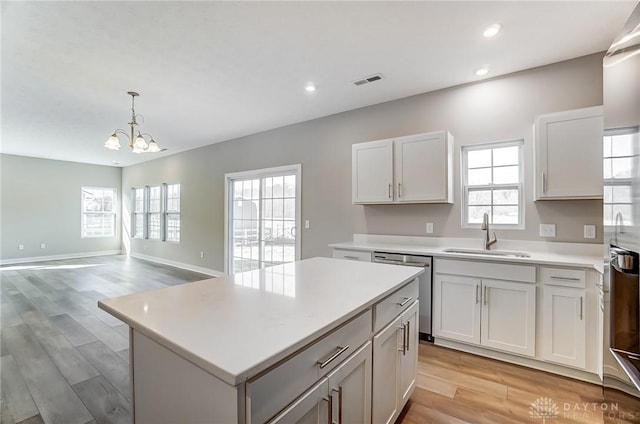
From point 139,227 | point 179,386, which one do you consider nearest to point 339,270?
point 179,386

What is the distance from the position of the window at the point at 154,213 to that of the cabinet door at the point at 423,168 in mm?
6633

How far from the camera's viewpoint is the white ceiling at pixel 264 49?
2.06 meters

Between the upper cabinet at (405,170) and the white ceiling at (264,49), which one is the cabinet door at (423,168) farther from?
the white ceiling at (264,49)

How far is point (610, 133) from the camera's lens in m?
1.01

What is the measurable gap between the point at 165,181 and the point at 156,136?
217cm

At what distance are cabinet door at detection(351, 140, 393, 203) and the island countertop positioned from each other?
175 centimetres

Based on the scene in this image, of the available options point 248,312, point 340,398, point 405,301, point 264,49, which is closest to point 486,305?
point 405,301

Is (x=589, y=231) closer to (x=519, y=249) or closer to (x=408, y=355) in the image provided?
(x=519, y=249)

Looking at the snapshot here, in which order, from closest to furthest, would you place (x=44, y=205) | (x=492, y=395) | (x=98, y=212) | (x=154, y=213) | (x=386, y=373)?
1. (x=386, y=373)
2. (x=492, y=395)
3. (x=44, y=205)
4. (x=154, y=213)
5. (x=98, y=212)

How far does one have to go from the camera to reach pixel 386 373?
4.70 feet

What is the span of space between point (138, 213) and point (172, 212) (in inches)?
84.7

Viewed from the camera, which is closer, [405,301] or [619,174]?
[619,174]

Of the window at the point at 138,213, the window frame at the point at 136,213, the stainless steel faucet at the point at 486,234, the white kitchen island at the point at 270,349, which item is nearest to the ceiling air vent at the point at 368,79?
the stainless steel faucet at the point at 486,234

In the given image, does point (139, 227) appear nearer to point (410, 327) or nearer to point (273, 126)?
point (273, 126)
